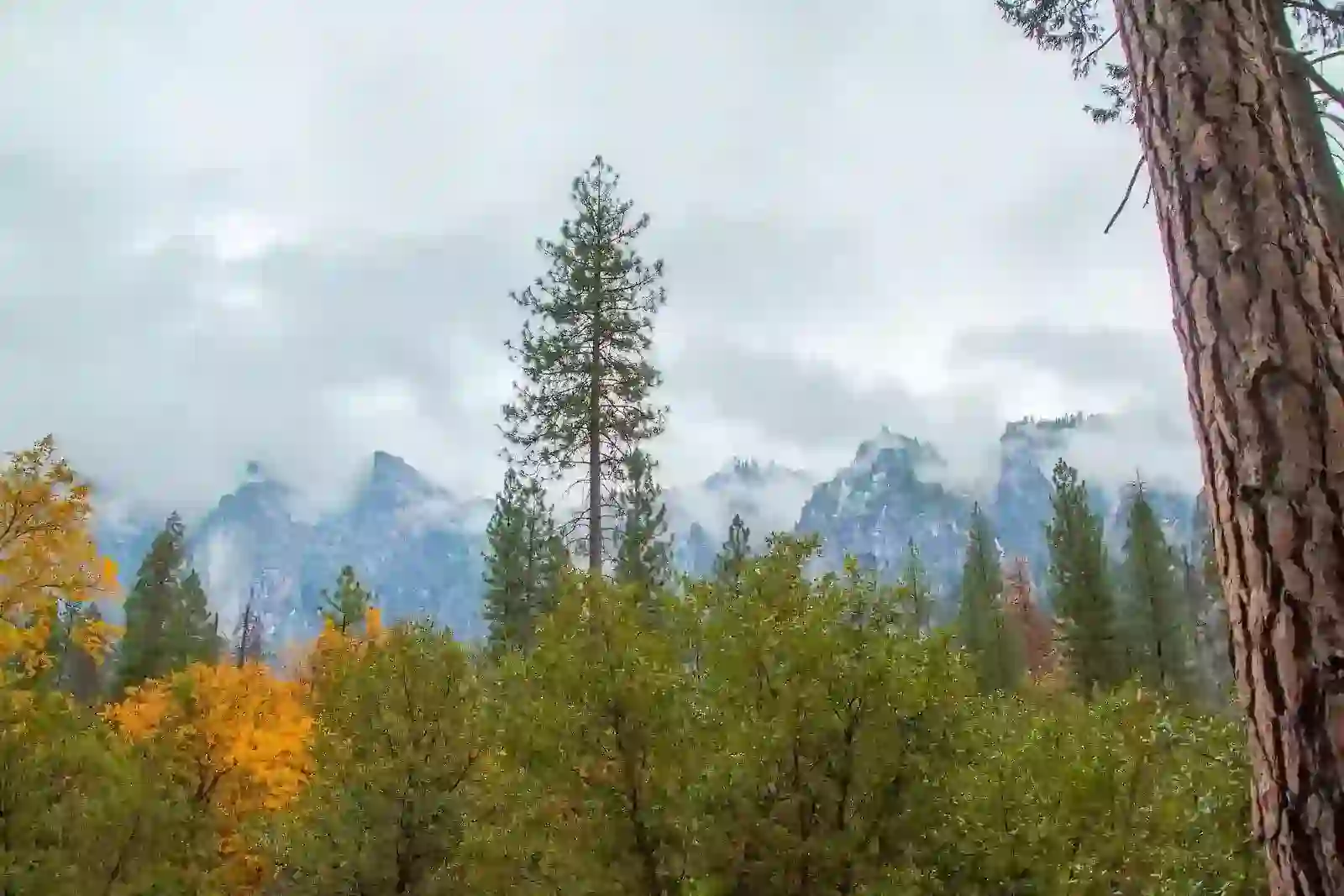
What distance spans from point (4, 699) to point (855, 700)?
8.91 metres

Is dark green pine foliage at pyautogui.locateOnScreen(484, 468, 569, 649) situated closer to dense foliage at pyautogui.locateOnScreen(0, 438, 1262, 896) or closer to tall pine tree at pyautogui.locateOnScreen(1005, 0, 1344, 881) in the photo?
dense foliage at pyautogui.locateOnScreen(0, 438, 1262, 896)

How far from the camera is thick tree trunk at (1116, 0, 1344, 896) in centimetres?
238

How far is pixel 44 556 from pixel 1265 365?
10.0 m

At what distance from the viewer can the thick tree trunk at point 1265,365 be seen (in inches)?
93.6

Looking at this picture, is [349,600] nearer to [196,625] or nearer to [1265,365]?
[196,625]

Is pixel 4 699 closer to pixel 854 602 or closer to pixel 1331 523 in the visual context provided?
pixel 854 602

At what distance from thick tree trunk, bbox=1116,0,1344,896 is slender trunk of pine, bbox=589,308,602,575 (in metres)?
12.5

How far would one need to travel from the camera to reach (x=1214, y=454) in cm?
273

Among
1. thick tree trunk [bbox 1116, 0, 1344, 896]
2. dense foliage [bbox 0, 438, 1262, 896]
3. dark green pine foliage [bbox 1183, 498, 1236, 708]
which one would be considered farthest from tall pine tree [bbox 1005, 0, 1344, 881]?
dark green pine foliage [bbox 1183, 498, 1236, 708]

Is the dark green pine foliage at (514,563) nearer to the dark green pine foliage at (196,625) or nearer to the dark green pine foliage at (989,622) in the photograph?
the dark green pine foliage at (196,625)

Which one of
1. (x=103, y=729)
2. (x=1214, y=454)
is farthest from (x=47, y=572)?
(x=1214, y=454)

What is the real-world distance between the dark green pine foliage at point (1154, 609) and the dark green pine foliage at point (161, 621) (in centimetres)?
3394

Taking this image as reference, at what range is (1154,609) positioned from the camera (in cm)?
3594

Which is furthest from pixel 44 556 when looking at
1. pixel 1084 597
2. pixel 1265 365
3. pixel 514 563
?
pixel 1084 597
